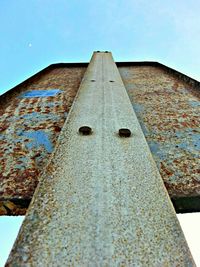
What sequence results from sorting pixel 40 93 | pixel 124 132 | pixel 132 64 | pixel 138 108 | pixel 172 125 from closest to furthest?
pixel 124 132
pixel 172 125
pixel 138 108
pixel 40 93
pixel 132 64

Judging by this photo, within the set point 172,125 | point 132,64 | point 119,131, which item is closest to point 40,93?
point 172,125

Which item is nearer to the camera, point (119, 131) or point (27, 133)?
point (119, 131)

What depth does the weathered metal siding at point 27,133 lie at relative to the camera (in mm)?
995

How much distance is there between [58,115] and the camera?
5.30 feet

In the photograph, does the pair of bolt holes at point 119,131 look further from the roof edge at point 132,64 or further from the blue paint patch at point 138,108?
the roof edge at point 132,64

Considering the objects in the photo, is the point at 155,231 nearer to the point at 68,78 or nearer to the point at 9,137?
the point at 9,137

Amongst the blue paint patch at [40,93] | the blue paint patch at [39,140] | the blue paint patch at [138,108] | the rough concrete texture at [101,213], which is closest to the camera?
the rough concrete texture at [101,213]

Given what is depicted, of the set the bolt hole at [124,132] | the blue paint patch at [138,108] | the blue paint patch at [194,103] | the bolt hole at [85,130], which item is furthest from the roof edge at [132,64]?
the bolt hole at [124,132]

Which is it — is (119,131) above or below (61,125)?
above

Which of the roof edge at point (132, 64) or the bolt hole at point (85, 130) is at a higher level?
the bolt hole at point (85, 130)

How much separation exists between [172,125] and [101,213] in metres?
0.98

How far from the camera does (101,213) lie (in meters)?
0.62

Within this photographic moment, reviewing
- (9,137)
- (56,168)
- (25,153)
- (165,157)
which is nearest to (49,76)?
(9,137)

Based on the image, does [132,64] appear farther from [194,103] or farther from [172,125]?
[172,125]
